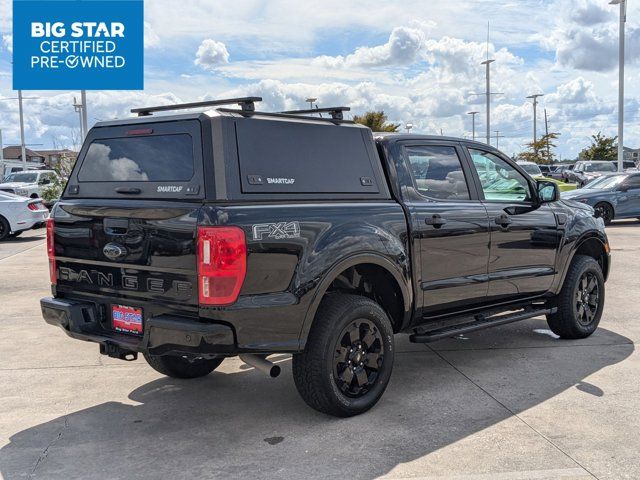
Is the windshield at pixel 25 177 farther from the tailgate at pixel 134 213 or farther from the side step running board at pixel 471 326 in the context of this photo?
the side step running board at pixel 471 326

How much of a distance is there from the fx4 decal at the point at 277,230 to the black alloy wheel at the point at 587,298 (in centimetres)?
364

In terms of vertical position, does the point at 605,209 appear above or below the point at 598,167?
below

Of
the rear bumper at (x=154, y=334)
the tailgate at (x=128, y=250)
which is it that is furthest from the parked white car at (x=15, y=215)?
the rear bumper at (x=154, y=334)

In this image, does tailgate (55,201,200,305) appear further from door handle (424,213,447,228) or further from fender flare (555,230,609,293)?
fender flare (555,230,609,293)

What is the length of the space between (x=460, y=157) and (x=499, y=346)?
1948 millimetres

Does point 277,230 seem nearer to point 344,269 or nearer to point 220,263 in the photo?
point 220,263

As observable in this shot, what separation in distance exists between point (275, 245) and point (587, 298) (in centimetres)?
403

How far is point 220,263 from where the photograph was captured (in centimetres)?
409

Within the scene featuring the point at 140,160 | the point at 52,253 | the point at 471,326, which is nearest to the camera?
the point at 140,160

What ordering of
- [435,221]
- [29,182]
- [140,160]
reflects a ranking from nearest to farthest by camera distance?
[140,160]
[435,221]
[29,182]

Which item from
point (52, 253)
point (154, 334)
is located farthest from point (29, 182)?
point (154, 334)

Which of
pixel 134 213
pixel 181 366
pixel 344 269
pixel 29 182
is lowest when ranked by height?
pixel 181 366

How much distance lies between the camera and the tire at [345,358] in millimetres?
4598

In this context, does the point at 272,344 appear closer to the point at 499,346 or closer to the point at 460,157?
the point at 460,157
